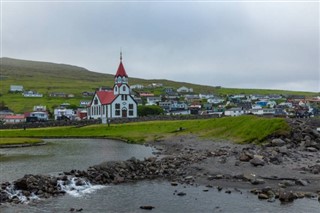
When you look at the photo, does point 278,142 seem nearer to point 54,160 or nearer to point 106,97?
point 54,160

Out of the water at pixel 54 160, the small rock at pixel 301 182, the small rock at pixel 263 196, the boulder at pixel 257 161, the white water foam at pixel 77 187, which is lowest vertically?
the water at pixel 54 160

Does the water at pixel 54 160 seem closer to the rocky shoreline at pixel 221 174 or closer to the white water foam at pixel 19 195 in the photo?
the rocky shoreline at pixel 221 174

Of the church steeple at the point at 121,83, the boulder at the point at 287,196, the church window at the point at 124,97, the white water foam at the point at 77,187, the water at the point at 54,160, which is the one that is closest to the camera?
the boulder at the point at 287,196

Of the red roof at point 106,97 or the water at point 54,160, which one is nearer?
the water at point 54,160

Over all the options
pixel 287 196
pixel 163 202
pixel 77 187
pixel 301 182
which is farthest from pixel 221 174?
pixel 77 187

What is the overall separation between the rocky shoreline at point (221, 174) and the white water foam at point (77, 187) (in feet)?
0.39

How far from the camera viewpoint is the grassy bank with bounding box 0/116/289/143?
6259 centimetres

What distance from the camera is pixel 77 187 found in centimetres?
3478

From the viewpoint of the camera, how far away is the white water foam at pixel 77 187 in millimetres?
33312

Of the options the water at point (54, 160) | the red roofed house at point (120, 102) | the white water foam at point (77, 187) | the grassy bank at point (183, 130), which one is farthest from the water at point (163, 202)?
the red roofed house at point (120, 102)

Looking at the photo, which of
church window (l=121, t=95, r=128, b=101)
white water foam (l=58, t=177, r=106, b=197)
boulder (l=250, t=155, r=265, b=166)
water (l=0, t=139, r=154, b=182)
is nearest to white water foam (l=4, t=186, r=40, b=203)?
white water foam (l=58, t=177, r=106, b=197)

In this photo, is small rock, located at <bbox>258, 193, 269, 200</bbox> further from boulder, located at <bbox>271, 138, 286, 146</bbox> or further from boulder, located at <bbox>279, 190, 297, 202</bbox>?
boulder, located at <bbox>271, 138, 286, 146</bbox>

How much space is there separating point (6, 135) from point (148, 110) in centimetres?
5664

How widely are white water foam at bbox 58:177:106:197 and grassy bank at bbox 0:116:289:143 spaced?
104 ft
